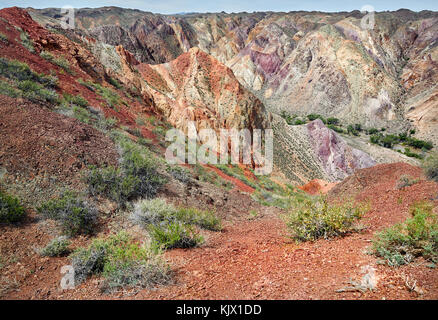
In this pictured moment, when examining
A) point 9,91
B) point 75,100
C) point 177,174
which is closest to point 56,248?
point 177,174

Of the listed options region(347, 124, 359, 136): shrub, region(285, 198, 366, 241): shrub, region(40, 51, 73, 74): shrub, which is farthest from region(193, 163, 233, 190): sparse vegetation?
region(347, 124, 359, 136): shrub

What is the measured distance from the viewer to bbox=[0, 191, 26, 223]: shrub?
185 inches

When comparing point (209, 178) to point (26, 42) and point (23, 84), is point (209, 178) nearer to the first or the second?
point (23, 84)

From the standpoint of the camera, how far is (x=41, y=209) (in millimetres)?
5203

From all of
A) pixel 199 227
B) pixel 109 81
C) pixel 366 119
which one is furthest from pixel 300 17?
pixel 199 227

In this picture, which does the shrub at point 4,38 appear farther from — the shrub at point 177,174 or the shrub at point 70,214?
the shrub at point 70,214

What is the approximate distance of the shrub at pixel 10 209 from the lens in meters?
4.69

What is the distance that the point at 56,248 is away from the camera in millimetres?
4449

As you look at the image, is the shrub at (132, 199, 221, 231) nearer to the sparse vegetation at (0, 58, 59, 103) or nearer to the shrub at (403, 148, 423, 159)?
the sparse vegetation at (0, 58, 59, 103)

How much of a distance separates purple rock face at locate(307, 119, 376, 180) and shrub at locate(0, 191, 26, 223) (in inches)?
1237

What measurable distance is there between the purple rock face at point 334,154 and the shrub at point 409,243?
97.8ft
